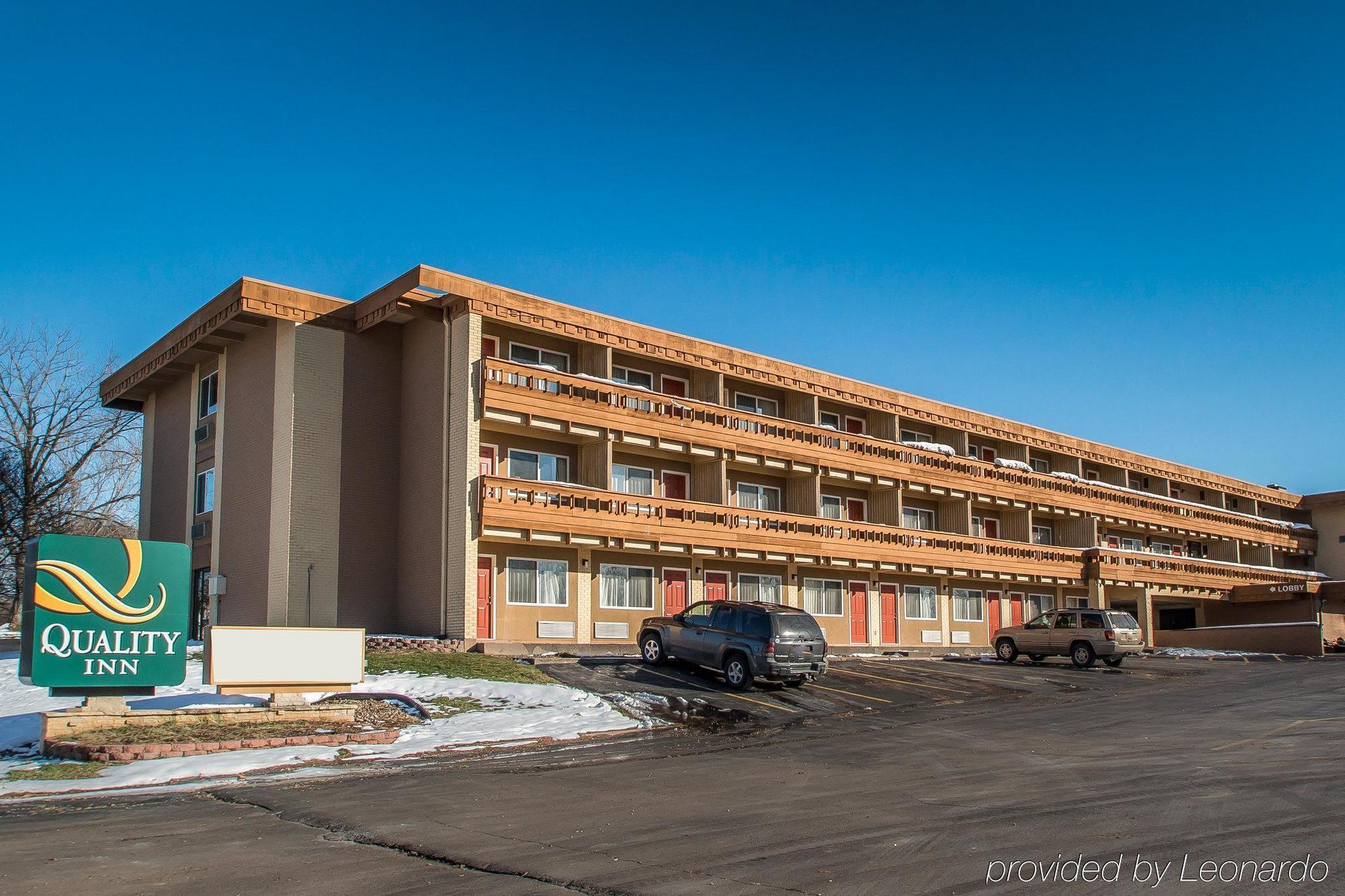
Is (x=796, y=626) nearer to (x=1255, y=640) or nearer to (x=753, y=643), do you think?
(x=753, y=643)

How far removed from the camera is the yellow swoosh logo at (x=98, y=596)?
1641 cm

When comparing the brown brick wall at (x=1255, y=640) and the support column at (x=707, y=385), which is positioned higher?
the support column at (x=707, y=385)

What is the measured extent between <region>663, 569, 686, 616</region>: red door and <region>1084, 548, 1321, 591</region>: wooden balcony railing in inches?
934

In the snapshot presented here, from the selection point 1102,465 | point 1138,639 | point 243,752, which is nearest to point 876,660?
point 1138,639

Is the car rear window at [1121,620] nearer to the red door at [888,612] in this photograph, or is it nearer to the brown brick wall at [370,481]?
the red door at [888,612]

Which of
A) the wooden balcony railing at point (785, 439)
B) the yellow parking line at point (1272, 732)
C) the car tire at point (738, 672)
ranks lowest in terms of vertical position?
the yellow parking line at point (1272, 732)

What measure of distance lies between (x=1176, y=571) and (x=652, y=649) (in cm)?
3764

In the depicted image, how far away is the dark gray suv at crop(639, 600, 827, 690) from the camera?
24531 millimetres

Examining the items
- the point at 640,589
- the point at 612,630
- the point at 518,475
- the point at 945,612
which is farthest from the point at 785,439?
the point at 945,612

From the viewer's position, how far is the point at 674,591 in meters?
36.3

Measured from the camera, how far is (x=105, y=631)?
1680 cm

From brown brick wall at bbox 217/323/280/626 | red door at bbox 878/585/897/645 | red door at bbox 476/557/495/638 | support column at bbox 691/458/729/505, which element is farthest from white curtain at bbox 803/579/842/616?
brown brick wall at bbox 217/323/280/626

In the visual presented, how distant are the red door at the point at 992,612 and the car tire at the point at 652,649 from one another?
80.2 ft

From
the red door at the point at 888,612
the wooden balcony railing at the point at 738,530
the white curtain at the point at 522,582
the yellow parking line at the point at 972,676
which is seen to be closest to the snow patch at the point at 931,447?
the wooden balcony railing at the point at 738,530
